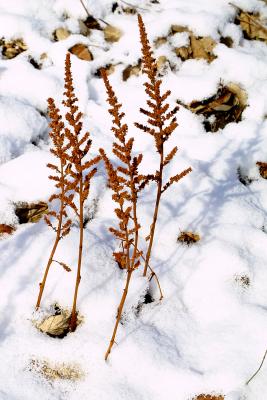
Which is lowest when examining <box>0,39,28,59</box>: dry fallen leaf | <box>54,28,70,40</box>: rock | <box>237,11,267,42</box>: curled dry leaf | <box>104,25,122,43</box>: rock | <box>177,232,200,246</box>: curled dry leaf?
<box>177,232,200,246</box>: curled dry leaf

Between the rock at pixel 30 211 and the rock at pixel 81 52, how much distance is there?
3251 mm

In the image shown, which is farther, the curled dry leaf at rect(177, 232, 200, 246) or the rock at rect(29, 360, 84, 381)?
the curled dry leaf at rect(177, 232, 200, 246)

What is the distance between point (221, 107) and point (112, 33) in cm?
255

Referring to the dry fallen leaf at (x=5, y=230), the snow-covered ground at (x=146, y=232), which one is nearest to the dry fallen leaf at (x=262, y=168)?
the snow-covered ground at (x=146, y=232)

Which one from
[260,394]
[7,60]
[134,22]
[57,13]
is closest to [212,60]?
[134,22]

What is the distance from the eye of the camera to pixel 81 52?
6.69 meters

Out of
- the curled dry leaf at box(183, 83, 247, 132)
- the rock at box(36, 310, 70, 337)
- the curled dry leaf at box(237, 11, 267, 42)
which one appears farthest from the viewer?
the curled dry leaf at box(237, 11, 267, 42)

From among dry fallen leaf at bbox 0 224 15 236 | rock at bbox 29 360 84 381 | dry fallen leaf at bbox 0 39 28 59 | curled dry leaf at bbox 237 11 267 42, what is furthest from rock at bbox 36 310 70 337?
curled dry leaf at bbox 237 11 267 42

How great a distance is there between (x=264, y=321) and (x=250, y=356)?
0.39 m

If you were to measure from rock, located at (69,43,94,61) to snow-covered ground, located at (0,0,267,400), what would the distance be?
0.36 feet

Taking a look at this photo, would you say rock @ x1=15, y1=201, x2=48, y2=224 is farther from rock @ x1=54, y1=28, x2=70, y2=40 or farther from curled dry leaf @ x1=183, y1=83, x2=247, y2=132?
rock @ x1=54, y1=28, x2=70, y2=40

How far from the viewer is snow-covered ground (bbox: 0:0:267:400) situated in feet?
10.4

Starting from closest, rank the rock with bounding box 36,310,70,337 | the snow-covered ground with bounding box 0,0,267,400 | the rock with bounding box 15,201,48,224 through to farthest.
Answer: the snow-covered ground with bounding box 0,0,267,400, the rock with bounding box 36,310,70,337, the rock with bounding box 15,201,48,224

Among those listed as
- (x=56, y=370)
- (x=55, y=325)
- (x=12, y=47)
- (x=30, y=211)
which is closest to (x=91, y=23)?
(x=12, y=47)
